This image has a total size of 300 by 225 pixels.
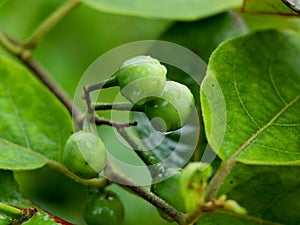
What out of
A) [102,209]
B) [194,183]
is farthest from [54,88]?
[194,183]

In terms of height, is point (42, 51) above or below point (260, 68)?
below

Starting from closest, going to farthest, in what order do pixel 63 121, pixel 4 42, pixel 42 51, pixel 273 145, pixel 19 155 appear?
1. pixel 273 145
2. pixel 19 155
3. pixel 63 121
4. pixel 4 42
5. pixel 42 51

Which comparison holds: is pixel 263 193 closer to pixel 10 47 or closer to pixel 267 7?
pixel 267 7

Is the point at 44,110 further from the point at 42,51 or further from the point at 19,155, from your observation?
the point at 42,51

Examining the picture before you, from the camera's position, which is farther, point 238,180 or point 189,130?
point 189,130

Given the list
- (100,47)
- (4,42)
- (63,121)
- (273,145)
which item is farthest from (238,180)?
(100,47)

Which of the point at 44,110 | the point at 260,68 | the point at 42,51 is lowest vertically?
the point at 42,51

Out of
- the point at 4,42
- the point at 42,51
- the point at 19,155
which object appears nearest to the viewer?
the point at 19,155
